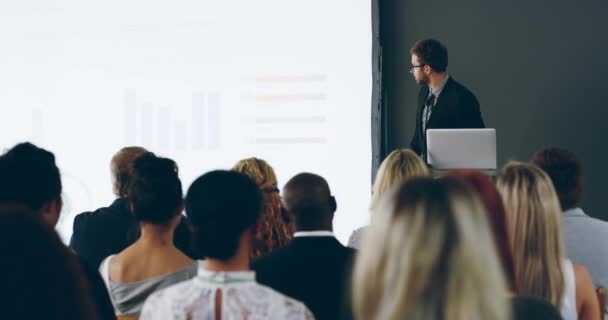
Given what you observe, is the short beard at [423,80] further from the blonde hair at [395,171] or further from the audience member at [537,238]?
the audience member at [537,238]

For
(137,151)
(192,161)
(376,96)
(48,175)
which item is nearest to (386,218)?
(48,175)

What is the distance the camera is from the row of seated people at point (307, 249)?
1259 mm

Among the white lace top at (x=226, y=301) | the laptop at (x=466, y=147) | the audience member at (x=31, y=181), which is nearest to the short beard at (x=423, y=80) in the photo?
the laptop at (x=466, y=147)

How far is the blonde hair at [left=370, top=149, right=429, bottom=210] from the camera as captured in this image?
9.84ft

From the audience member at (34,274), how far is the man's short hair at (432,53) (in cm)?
381

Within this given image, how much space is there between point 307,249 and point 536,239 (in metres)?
0.65

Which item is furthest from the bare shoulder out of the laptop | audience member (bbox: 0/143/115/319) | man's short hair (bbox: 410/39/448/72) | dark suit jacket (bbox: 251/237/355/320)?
man's short hair (bbox: 410/39/448/72)

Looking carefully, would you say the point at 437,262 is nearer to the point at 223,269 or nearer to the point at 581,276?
the point at 223,269

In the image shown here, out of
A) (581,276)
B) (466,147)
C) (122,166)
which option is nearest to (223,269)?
(581,276)

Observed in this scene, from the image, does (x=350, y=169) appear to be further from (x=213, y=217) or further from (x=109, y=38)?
(x=213, y=217)

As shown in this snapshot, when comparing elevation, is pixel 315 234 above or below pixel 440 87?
below

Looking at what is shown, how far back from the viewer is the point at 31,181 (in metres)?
2.17

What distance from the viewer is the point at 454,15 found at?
17.4 ft

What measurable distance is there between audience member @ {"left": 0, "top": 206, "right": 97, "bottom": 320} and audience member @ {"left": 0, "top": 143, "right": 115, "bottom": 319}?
921 millimetres
